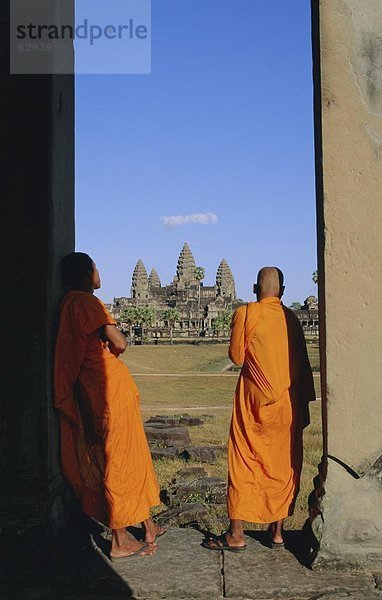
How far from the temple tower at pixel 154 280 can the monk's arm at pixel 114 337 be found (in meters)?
103

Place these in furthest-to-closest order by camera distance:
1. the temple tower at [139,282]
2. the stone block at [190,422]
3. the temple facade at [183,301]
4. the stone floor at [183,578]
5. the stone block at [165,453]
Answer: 1. the temple tower at [139,282]
2. the temple facade at [183,301]
3. the stone block at [190,422]
4. the stone block at [165,453]
5. the stone floor at [183,578]

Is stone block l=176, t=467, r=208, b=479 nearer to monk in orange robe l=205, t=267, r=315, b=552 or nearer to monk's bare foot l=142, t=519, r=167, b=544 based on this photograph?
monk's bare foot l=142, t=519, r=167, b=544

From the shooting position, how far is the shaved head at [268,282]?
3809 mm

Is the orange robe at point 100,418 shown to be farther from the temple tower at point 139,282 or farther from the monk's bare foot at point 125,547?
the temple tower at point 139,282

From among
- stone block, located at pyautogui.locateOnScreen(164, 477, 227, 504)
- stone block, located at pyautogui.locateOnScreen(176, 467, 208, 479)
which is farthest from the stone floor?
stone block, located at pyautogui.locateOnScreen(176, 467, 208, 479)

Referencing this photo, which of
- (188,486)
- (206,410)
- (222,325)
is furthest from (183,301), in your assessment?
(188,486)

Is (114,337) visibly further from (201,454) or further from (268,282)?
(201,454)

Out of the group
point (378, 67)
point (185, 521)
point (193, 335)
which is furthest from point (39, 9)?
point (193, 335)

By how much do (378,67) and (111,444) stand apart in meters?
2.43

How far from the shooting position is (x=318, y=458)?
7902 millimetres

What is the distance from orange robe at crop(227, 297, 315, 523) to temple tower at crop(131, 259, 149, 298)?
9750 cm

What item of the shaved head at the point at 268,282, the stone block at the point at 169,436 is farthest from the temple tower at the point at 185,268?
the shaved head at the point at 268,282

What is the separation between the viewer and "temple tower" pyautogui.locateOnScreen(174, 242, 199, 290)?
102625 mm

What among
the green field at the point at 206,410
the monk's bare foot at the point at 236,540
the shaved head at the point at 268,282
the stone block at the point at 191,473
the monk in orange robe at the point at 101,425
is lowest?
the green field at the point at 206,410
